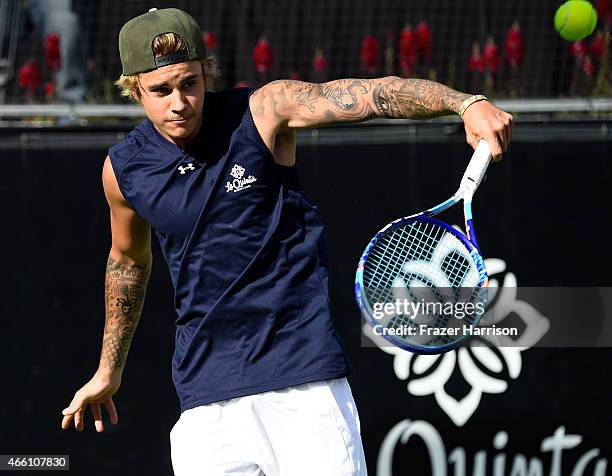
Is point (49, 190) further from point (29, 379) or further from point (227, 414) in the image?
point (227, 414)

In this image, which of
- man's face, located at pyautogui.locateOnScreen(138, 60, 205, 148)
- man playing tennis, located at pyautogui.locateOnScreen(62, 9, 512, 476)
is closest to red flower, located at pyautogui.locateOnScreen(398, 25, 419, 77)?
man playing tennis, located at pyautogui.locateOnScreen(62, 9, 512, 476)

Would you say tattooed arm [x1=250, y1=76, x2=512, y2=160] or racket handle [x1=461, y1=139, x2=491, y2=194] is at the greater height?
tattooed arm [x1=250, y1=76, x2=512, y2=160]

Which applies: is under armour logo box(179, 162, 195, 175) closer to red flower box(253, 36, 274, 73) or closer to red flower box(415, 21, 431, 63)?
red flower box(253, 36, 274, 73)

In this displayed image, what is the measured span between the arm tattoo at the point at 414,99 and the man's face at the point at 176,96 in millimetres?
494

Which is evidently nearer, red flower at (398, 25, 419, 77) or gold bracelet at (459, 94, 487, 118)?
gold bracelet at (459, 94, 487, 118)

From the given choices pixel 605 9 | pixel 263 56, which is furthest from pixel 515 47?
pixel 263 56

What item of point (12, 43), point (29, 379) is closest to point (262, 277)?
point (29, 379)

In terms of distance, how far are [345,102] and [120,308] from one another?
1040mm

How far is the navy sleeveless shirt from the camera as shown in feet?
10.6

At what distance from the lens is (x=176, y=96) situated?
3203 millimetres

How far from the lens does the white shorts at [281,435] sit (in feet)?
10.4

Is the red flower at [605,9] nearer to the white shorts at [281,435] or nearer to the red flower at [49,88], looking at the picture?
the red flower at [49,88]

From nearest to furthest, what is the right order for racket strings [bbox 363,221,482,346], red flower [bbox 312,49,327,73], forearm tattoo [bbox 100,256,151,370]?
1. forearm tattoo [bbox 100,256,151,370]
2. racket strings [bbox 363,221,482,346]
3. red flower [bbox 312,49,327,73]

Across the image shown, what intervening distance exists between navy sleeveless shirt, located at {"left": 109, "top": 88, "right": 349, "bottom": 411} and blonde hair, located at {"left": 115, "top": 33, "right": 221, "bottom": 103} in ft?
0.34
